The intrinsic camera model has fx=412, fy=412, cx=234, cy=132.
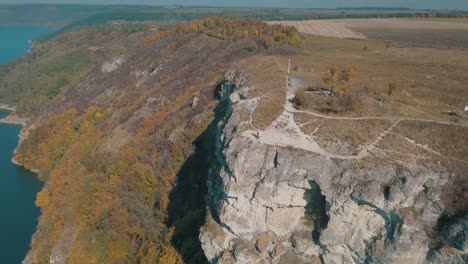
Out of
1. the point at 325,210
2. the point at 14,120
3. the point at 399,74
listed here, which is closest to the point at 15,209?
the point at 325,210

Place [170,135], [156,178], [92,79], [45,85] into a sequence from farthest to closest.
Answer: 1. [45,85]
2. [92,79]
3. [170,135]
4. [156,178]

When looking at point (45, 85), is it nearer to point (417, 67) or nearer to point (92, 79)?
point (92, 79)

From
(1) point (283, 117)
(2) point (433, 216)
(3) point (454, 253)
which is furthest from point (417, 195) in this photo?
(1) point (283, 117)

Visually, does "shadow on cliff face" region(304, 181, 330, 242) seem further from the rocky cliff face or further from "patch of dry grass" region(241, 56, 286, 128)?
"patch of dry grass" region(241, 56, 286, 128)

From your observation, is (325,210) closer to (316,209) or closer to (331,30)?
(316,209)

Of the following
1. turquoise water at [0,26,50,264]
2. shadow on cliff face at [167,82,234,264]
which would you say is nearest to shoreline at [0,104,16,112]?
turquoise water at [0,26,50,264]
